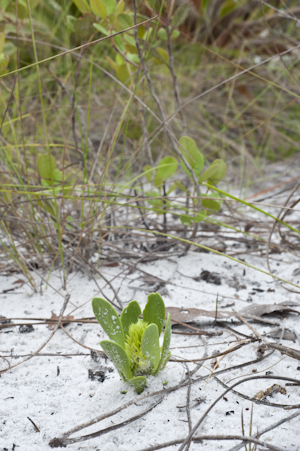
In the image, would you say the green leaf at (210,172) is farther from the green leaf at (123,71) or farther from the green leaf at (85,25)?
the green leaf at (85,25)

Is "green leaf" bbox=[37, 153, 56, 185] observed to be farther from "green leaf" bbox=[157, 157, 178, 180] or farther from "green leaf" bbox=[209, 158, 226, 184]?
"green leaf" bbox=[209, 158, 226, 184]

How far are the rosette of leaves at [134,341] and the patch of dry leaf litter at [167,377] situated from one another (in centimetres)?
4

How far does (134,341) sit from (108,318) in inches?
2.6

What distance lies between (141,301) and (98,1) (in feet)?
2.77

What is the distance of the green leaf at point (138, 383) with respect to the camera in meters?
0.61

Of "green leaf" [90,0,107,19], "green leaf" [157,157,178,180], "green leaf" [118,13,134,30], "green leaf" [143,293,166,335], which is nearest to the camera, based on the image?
"green leaf" [143,293,166,335]

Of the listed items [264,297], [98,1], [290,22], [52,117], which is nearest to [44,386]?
[264,297]

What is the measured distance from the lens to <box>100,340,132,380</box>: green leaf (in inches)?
23.2

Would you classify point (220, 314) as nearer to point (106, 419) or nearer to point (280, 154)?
point (106, 419)

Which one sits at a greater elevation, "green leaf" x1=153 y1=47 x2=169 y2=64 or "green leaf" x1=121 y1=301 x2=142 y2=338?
"green leaf" x1=153 y1=47 x2=169 y2=64

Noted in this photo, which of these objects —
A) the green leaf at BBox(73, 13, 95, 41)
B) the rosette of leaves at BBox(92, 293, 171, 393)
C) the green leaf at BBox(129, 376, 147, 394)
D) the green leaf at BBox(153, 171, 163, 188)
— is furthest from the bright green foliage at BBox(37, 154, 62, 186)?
the green leaf at BBox(129, 376, 147, 394)

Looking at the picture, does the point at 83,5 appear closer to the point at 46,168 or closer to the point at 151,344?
the point at 46,168

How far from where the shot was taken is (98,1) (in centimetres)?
97

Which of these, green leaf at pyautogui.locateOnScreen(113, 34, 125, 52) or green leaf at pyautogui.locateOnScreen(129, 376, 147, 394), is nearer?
green leaf at pyautogui.locateOnScreen(129, 376, 147, 394)
